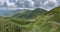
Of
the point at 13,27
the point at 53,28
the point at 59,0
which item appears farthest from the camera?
the point at 13,27

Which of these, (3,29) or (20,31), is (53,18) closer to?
(20,31)

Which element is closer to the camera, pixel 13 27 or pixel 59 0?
pixel 59 0

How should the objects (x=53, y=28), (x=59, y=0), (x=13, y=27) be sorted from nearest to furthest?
(x=53, y=28), (x=59, y=0), (x=13, y=27)

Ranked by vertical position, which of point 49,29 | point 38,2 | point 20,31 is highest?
point 38,2

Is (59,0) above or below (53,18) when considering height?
above

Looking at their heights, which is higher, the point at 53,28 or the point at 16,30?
the point at 53,28

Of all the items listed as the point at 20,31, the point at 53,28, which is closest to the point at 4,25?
the point at 20,31

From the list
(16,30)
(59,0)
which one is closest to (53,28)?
(59,0)

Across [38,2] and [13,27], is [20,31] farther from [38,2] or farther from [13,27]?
[38,2]

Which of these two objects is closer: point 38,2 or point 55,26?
point 55,26
